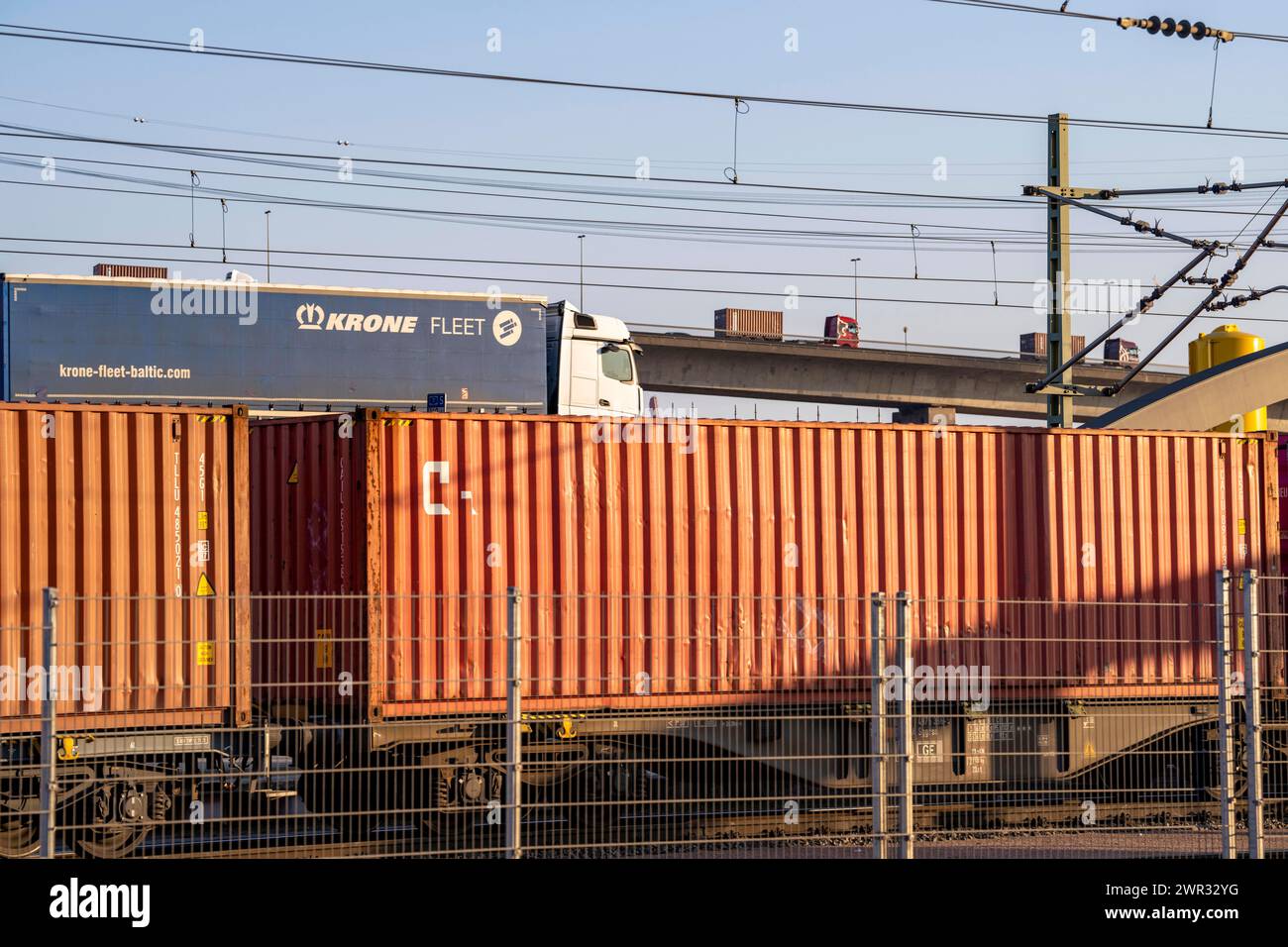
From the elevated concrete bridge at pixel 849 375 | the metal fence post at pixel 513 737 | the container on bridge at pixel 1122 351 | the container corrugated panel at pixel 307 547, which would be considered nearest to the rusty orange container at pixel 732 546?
the container corrugated panel at pixel 307 547

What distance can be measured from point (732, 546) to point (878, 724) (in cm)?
451

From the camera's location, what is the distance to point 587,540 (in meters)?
13.0

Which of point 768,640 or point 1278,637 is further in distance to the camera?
point 1278,637

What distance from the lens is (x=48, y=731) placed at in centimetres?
787

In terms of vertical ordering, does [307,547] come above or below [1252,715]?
above

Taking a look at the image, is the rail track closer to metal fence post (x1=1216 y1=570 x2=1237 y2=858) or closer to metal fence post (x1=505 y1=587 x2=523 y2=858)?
metal fence post (x1=505 y1=587 x2=523 y2=858)

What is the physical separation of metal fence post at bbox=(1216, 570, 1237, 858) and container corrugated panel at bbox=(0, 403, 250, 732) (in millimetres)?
7070

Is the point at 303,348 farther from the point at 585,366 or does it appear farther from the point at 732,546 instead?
the point at 732,546

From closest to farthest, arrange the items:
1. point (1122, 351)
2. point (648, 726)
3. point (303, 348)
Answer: point (648, 726)
point (303, 348)
point (1122, 351)

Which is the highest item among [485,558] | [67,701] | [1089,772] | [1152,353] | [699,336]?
[699,336]

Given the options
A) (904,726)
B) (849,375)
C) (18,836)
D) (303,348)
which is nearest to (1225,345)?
(303,348)
